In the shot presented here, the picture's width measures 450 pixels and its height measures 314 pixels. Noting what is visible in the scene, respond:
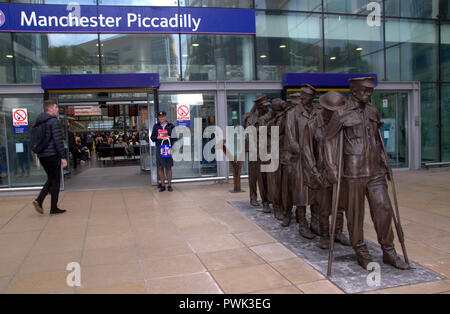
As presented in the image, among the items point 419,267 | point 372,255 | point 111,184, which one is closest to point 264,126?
point 372,255

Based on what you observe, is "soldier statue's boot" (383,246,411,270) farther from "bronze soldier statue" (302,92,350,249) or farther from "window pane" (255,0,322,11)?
"window pane" (255,0,322,11)

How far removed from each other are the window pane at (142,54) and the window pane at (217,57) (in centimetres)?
32

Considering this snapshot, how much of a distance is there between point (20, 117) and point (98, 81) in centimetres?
230

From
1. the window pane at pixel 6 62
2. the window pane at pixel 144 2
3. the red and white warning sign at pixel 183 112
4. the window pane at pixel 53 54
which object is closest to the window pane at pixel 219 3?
the window pane at pixel 144 2

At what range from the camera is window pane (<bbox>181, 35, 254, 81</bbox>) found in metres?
10.8

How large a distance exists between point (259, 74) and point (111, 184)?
525 centimetres

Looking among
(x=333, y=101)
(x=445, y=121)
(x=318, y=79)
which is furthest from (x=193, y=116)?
(x=445, y=121)

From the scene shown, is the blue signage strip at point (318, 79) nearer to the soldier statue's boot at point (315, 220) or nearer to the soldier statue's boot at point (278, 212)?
the soldier statue's boot at point (278, 212)

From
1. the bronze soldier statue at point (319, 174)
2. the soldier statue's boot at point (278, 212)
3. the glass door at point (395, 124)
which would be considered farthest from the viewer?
the glass door at point (395, 124)

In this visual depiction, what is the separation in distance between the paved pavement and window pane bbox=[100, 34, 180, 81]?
390 centimetres

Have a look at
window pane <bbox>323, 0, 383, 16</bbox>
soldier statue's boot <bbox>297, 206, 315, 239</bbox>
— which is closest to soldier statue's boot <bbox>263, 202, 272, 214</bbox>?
soldier statue's boot <bbox>297, 206, 315, 239</bbox>

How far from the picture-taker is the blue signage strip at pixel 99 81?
9.47m

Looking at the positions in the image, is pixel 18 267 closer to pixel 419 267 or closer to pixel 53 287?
pixel 53 287

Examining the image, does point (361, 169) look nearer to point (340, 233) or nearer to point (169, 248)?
point (340, 233)
